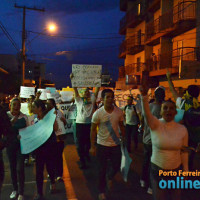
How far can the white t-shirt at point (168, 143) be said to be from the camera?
319 cm

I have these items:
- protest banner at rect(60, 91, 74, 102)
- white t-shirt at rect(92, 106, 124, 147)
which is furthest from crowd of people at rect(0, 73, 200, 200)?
protest banner at rect(60, 91, 74, 102)

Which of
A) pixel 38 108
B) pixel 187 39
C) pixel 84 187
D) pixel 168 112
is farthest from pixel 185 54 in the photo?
pixel 168 112

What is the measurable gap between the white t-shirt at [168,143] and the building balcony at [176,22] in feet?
49.3

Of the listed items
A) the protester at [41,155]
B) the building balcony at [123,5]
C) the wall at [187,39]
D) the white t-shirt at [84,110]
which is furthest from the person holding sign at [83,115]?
the building balcony at [123,5]

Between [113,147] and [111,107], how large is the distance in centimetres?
69

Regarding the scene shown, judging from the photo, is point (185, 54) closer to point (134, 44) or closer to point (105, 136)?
point (134, 44)

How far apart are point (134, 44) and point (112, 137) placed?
2355cm

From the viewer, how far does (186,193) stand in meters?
4.92

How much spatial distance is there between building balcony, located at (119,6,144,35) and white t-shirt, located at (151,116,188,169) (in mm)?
23832

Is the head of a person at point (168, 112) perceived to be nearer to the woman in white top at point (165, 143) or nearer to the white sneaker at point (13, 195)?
the woman in white top at point (165, 143)

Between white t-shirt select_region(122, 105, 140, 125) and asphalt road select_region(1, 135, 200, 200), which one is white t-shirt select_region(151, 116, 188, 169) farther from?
white t-shirt select_region(122, 105, 140, 125)

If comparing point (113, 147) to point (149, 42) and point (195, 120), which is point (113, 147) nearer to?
point (195, 120)

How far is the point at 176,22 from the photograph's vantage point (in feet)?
58.3

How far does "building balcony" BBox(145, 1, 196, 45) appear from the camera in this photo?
17.2m
